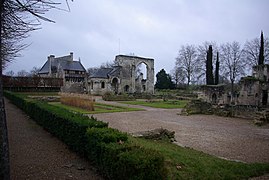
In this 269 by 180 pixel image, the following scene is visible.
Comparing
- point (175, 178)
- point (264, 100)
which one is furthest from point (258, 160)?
point (264, 100)

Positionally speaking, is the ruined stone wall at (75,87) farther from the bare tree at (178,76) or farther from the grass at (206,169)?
the grass at (206,169)

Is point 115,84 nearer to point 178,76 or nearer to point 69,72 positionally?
point 69,72

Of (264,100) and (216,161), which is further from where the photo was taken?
(264,100)

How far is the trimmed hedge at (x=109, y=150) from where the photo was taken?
3578mm

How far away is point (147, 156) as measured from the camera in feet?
12.0

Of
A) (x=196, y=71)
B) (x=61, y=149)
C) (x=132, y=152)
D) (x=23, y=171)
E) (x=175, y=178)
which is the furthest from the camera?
(x=196, y=71)

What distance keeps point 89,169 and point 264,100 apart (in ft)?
76.6

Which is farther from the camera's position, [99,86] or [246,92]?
[99,86]

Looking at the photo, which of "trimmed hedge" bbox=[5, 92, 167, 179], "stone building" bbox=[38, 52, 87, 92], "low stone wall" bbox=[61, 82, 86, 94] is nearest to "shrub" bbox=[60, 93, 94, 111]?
"trimmed hedge" bbox=[5, 92, 167, 179]

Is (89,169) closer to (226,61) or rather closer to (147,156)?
(147,156)

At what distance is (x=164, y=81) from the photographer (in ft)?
189

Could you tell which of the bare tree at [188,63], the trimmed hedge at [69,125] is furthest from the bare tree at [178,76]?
the trimmed hedge at [69,125]

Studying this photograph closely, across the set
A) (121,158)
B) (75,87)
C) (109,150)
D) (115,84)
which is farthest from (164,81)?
(121,158)

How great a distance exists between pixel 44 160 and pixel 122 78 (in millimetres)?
42359
